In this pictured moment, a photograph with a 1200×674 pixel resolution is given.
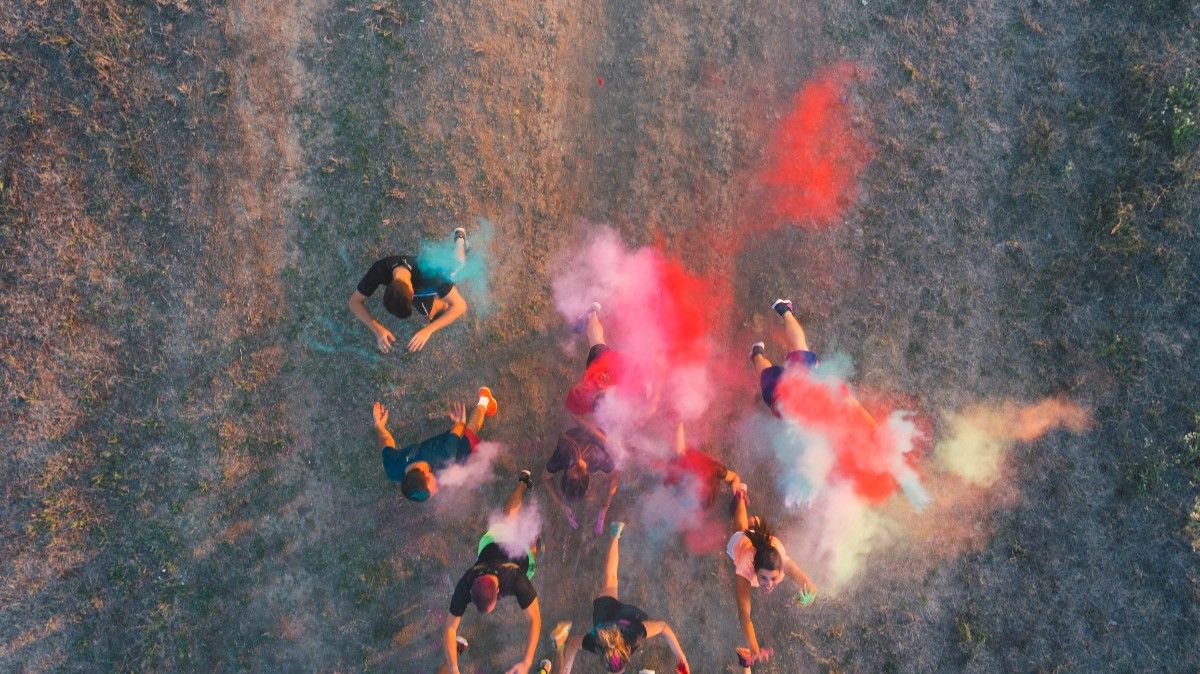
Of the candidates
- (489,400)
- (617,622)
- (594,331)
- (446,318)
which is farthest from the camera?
(489,400)

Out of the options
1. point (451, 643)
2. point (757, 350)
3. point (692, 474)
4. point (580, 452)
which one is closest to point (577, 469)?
point (580, 452)

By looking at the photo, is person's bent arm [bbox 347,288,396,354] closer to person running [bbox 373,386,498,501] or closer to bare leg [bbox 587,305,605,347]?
person running [bbox 373,386,498,501]

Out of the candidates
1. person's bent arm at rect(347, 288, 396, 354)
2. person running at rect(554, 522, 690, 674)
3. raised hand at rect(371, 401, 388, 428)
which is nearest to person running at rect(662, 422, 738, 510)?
person running at rect(554, 522, 690, 674)

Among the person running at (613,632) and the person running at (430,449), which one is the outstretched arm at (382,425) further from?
the person running at (613,632)

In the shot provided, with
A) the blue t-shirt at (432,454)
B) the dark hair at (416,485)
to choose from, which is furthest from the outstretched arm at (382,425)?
the dark hair at (416,485)

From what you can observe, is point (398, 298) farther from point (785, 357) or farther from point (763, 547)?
point (763, 547)

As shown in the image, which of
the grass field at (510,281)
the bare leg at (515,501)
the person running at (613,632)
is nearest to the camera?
the person running at (613,632)
